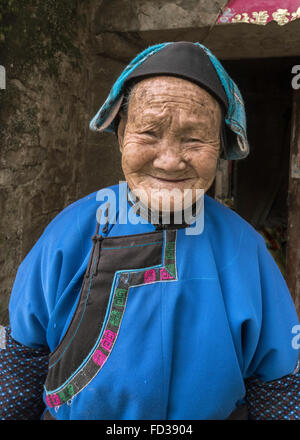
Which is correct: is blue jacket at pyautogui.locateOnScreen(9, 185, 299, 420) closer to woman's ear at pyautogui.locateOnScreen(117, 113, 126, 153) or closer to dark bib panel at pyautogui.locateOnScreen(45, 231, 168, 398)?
dark bib panel at pyautogui.locateOnScreen(45, 231, 168, 398)

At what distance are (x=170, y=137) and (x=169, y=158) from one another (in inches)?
2.1

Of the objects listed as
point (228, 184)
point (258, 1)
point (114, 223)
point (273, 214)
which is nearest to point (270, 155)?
point (273, 214)

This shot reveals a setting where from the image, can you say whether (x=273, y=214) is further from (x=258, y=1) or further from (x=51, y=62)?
(x=51, y=62)

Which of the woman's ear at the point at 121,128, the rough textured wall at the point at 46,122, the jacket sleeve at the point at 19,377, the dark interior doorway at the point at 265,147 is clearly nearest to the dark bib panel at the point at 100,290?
the jacket sleeve at the point at 19,377

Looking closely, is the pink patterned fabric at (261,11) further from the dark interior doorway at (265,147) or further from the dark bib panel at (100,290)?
the dark interior doorway at (265,147)

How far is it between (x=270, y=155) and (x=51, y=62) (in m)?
3.36

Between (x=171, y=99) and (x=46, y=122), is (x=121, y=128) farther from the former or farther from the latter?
(x=46, y=122)

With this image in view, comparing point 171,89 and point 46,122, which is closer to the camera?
point 171,89

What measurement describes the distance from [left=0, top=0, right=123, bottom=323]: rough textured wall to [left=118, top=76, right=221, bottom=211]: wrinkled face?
938mm

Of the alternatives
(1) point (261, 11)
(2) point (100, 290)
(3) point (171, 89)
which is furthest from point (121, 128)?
(1) point (261, 11)

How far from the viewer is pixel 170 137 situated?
0.84 metres

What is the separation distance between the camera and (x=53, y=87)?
1.83 m

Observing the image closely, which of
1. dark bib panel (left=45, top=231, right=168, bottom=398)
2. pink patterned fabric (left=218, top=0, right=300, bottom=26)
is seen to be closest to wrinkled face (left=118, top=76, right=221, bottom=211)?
dark bib panel (left=45, top=231, right=168, bottom=398)

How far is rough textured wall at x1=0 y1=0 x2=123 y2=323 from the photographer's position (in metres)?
1.59
